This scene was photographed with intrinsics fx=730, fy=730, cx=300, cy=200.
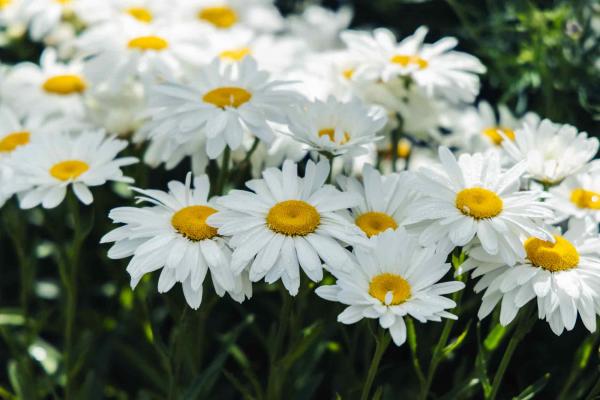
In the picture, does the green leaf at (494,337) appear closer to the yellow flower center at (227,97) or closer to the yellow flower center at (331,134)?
the yellow flower center at (331,134)

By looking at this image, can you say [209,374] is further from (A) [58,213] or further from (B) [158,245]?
(A) [58,213]

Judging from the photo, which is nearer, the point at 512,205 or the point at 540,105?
the point at 512,205

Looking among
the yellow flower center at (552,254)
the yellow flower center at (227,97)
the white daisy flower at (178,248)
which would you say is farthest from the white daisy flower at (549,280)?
the yellow flower center at (227,97)

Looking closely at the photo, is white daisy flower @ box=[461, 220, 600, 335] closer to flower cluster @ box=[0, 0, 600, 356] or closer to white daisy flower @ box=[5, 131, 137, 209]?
flower cluster @ box=[0, 0, 600, 356]

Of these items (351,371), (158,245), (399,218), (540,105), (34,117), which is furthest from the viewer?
(540,105)

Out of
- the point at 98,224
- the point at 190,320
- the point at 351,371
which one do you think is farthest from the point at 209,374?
the point at 98,224

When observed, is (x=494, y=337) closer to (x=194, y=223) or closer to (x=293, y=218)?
(x=293, y=218)

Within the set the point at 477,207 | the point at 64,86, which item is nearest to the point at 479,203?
the point at 477,207
